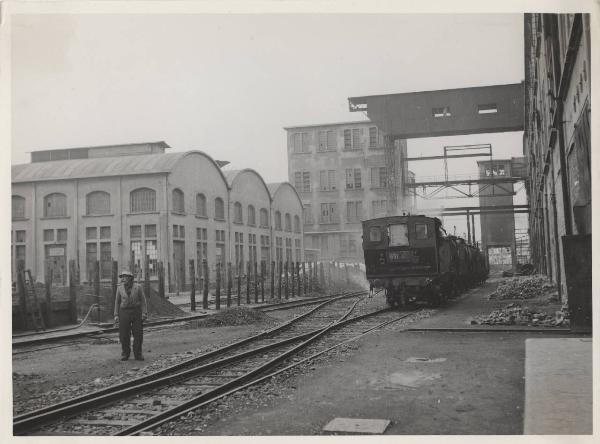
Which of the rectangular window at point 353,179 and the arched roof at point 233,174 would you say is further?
the rectangular window at point 353,179

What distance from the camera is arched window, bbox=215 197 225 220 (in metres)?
25.2

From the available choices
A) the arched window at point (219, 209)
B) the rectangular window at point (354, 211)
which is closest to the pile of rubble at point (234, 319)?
the arched window at point (219, 209)

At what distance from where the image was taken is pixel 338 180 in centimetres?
3394

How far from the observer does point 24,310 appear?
1177 centimetres

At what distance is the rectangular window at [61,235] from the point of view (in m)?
20.0

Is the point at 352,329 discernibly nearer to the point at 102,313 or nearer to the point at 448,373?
the point at 448,373

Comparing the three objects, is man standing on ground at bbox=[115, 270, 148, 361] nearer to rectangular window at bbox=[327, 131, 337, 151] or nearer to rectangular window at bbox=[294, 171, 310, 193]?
rectangular window at bbox=[327, 131, 337, 151]

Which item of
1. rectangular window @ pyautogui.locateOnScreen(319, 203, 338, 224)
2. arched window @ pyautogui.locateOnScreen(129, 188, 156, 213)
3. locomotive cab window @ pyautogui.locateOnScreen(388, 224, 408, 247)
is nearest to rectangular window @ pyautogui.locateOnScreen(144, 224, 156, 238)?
arched window @ pyautogui.locateOnScreen(129, 188, 156, 213)

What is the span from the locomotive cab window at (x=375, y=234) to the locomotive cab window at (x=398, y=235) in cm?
31

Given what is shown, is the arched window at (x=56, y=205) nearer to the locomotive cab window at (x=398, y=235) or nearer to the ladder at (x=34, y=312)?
the ladder at (x=34, y=312)

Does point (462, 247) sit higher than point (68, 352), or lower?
higher

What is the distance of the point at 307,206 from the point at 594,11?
3144cm

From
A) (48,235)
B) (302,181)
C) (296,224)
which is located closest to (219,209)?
(48,235)

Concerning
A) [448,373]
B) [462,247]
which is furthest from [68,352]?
[462,247]
